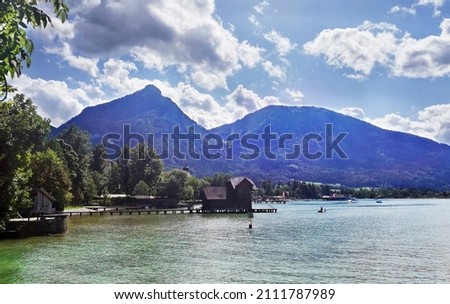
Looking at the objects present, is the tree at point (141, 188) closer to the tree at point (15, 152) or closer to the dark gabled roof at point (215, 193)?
the dark gabled roof at point (215, 193)

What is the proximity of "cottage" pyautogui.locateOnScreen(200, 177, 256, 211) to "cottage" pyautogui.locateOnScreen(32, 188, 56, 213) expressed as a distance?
37.2m

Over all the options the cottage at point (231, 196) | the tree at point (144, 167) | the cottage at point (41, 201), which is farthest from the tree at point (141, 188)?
the cottage at point (41, 201)

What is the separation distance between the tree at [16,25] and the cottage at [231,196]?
85.9 meters

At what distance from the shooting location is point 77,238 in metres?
36.9

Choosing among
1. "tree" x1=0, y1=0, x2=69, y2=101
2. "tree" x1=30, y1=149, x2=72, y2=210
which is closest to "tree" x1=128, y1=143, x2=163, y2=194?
"tree" x1=30, y1=149, x2=72, y2=210

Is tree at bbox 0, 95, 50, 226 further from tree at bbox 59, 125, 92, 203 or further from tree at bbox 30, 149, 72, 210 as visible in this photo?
tree at bbox 59, 125, 92, 203

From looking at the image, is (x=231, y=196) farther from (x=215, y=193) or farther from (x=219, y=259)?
(x=219, y=259)

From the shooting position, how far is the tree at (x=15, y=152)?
106 ft

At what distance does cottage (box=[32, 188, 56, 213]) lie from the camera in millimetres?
55938

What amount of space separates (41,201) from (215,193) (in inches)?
1593

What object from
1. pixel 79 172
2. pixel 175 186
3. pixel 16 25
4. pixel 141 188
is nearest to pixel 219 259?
pixel 16 25

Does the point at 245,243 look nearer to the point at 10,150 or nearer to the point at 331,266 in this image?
the point at 331,266

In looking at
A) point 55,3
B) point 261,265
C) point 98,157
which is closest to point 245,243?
point 261,265
